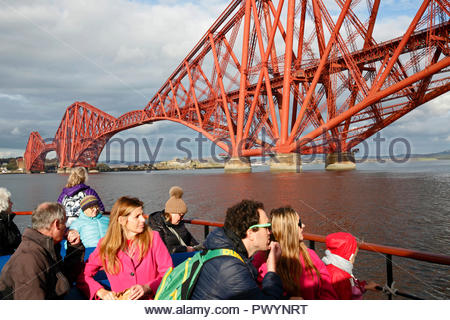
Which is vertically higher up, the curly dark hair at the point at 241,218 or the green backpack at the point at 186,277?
the curly dark hair at the point at 241,218

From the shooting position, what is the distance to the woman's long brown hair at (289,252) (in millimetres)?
2033

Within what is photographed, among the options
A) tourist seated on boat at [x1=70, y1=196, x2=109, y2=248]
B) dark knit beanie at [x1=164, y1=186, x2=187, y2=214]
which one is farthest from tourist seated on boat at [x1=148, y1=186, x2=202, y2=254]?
tourist seated on boat at [x1=70, y1=196, x2=109, y2=248]

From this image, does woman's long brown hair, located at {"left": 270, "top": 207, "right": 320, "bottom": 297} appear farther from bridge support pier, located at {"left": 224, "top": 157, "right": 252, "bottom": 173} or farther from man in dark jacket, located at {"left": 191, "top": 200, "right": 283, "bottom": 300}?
Answer: bridge support pier, located at {"left": 224, "top": 157, "right": 252, "bottom": 173}

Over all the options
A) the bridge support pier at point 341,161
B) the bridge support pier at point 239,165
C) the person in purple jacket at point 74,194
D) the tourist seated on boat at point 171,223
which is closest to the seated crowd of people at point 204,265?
the tourist seated on boat at point 171,223

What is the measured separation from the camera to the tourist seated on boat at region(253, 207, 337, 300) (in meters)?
2.04

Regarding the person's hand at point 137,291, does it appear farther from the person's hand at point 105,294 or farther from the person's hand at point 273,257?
the person's hand at point 273,257

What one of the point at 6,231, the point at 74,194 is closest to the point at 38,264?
the point at 6,231

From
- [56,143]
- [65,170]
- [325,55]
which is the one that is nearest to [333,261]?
[325,55]

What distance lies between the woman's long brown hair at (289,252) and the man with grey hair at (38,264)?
1292 mm

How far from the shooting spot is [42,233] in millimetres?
2016

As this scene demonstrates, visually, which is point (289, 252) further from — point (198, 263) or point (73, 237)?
point (73, 237)

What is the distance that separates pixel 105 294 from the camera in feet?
7.07
